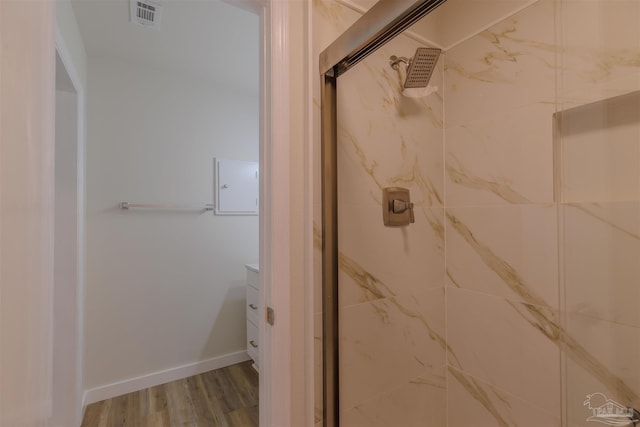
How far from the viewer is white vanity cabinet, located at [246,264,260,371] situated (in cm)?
211

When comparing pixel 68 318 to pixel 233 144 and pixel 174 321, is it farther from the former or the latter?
pixel 233 144

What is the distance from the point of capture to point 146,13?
152 cm

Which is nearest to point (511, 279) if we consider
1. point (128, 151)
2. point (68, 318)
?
point (68, 318)

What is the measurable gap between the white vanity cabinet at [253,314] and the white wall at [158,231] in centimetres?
23

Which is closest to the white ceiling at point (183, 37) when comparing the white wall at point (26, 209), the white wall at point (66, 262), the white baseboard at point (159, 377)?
the white wall at point (66, 262)

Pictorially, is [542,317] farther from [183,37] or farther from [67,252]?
[183,37]

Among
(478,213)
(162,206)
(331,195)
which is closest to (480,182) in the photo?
(478,213)

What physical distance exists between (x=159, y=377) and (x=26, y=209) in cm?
208

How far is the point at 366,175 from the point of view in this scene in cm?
105

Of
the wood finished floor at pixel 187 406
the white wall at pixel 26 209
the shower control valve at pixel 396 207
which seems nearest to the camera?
the white wall at pixel 26 209

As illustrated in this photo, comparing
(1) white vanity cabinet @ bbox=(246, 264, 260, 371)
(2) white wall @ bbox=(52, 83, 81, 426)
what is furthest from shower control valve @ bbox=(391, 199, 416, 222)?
(2) white wall @ bbox=(52, 83, 81, 426)

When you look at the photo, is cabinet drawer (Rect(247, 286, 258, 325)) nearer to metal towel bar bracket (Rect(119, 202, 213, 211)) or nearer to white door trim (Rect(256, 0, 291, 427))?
metal towel bar bracket (Rect(119, 202, 213, 211))

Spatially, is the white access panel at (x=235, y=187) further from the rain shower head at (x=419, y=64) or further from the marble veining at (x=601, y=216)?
the marble veining at (x=601, y=216)

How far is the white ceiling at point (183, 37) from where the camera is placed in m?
1.50
